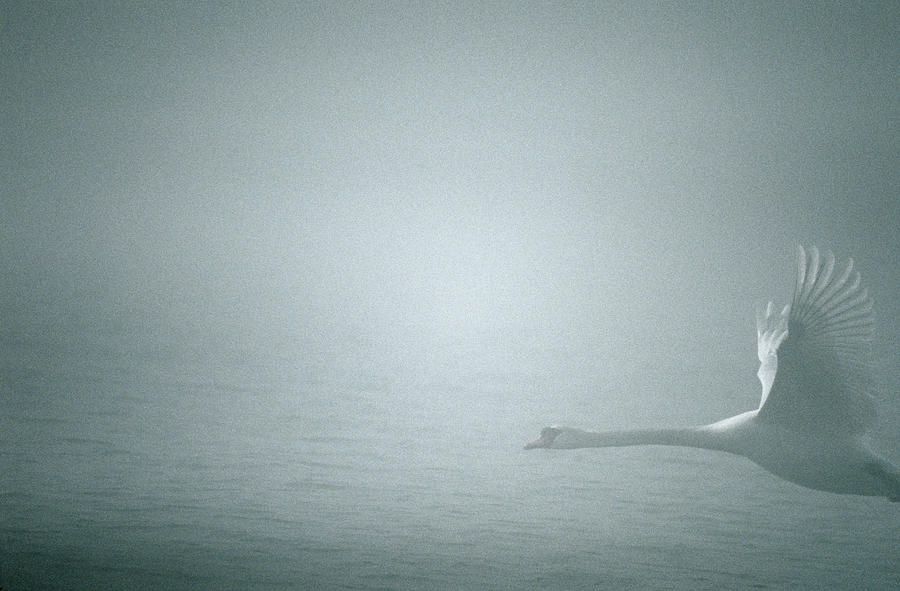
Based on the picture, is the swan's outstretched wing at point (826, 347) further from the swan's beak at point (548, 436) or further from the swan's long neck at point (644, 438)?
the swan's beak at point (548, 436)

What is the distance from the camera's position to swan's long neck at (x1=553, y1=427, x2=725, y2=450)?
5137mm

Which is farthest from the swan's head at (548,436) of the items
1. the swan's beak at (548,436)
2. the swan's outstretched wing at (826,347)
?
the swan's outstretched wing at (826,347)

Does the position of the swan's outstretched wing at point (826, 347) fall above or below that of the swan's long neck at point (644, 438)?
above

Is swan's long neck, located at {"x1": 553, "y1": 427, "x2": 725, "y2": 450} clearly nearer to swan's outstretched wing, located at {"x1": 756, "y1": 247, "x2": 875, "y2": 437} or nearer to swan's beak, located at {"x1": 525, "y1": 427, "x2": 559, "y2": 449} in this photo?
swan's beak, located at {"x1": 525, "y1": 427, "x2": 559, "y2": 449}

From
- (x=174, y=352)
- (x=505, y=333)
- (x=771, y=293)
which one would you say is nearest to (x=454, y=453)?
(x=174, y=352)

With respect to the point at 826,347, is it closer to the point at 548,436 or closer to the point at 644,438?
the point at 644,438

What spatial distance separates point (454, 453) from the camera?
839cm

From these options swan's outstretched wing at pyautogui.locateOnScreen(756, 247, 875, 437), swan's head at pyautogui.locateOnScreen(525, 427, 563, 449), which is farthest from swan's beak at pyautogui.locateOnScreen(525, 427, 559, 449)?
swan's outstretched wing at pyautogui.locateOnScreen(756, 247, 875, 437)

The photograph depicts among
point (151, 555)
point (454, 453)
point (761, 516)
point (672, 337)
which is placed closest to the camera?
point (151, 555)

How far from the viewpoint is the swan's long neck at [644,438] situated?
16.9 feet

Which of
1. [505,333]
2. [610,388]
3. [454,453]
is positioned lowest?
[454,453]

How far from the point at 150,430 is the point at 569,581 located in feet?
16.8

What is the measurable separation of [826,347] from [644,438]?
116 centimetres

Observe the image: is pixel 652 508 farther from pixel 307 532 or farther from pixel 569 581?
pixel 307 532
